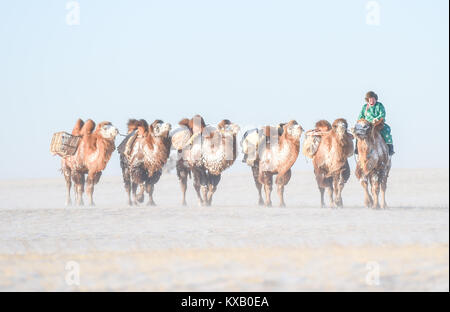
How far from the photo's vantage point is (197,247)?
11266mm

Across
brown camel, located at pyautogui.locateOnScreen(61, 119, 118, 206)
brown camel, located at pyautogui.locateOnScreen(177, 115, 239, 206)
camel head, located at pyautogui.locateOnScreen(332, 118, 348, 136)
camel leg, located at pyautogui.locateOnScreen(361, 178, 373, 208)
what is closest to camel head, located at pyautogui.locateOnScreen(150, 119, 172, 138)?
brown camel, located at pyautogui.locateOnScreen(177, 115, 239, 206)

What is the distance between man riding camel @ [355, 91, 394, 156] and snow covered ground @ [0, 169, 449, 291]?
148 centimetres

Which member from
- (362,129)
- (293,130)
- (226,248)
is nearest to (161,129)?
(293,130)

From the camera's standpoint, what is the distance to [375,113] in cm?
1678

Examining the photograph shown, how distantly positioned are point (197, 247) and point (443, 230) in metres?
4.09

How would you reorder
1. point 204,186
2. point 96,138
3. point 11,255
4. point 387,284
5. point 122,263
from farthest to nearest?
point 96,138, point 204,186, point 11,255, point 122,263, point 387,284

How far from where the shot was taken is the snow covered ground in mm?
8664

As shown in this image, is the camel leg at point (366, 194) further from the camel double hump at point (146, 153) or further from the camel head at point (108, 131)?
the camel head at point (108, 131)

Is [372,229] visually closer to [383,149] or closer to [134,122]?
[383,149]

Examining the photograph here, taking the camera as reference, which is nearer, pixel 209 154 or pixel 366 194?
pixel 366 194

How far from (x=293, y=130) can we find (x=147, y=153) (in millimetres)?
3490

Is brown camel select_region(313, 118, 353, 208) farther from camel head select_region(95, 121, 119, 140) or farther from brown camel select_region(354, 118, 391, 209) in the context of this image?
camel head select_region(95, 121, 119, 140)

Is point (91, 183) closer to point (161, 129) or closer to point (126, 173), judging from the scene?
point (126, 173)

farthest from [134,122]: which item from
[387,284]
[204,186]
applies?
[387,284]
